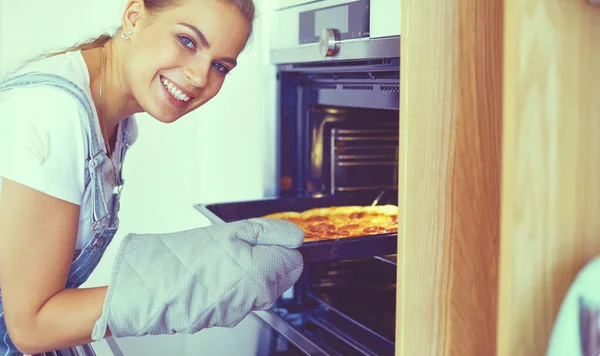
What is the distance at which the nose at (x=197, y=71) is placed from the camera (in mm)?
1179

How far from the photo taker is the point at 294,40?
5.54 ft

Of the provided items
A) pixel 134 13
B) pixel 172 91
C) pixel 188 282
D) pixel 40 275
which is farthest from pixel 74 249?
pixel 134 13

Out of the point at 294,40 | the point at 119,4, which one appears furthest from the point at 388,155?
the point at 119,4

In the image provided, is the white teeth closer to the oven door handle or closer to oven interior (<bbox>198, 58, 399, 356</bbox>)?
oven interior (<bbox>198, 58, 399, 356</bbox>)

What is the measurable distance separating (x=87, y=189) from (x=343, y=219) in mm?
753

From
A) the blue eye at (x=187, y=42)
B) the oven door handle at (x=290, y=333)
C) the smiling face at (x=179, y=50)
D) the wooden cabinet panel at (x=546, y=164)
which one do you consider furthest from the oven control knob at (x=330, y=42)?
the wooden cabinet panel at (x=546, y=164)

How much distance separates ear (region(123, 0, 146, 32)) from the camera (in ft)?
3.94

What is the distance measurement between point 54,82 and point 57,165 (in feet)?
0.46

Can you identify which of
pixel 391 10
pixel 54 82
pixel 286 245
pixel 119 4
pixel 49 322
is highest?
pixel 119 4

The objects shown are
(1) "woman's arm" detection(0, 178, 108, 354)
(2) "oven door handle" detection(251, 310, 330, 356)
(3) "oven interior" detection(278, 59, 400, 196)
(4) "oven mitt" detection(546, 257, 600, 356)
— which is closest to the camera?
(4) "oven mitt" detection(546, 257, 600, 356)

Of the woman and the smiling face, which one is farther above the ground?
the smiling face

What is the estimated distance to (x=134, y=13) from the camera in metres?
1.21

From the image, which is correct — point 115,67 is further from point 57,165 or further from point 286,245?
point 286,245

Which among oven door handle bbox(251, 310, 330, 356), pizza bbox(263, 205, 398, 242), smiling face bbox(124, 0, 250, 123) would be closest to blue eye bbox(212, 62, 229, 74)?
smiling face bbox(124, 0, 250, 123)
